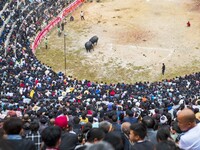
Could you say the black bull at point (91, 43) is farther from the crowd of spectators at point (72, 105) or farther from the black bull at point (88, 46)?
the crowd of spectators at point (72, 105)

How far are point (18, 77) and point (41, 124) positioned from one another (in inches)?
615

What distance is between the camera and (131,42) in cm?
4144

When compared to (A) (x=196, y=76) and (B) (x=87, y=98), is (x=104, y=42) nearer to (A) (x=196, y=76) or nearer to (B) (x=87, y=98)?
(A) (x=196, y=76)

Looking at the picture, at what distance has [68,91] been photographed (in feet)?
88.9

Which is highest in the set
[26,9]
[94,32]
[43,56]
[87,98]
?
[26,9]

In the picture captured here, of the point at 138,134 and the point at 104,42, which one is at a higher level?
the point at 104,42

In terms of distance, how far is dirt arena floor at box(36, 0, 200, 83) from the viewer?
1420 inches

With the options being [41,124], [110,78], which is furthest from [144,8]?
[41,124]

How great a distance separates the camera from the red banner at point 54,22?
4128 centimetres

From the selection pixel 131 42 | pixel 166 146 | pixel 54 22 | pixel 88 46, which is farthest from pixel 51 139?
pixel 54 22

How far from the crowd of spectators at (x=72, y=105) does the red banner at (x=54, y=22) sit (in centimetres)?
68

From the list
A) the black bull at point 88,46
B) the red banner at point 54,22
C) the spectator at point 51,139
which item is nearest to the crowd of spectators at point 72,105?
the spectator at point 51,139

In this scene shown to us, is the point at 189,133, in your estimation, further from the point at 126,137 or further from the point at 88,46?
the point at 88,46

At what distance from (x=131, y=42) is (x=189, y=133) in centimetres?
3272
